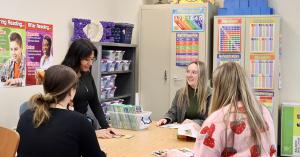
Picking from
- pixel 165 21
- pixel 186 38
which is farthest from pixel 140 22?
pixel 186 38

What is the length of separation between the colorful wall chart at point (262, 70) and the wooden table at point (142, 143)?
2205mm

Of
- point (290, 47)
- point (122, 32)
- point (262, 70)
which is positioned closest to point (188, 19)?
point (122, 32)

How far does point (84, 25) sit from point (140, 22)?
1074 millimetres

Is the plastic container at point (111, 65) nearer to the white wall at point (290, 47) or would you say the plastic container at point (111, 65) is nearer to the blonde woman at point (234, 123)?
the white wall at point (290, 47)

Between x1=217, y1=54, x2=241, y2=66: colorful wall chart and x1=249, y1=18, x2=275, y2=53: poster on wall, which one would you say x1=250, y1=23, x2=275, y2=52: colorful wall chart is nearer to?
x1=249, y1=18, x2=275, y2=53: poster on wall

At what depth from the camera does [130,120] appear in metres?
3.34

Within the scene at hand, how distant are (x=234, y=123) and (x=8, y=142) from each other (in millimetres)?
1173

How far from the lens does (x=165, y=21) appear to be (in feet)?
18.0

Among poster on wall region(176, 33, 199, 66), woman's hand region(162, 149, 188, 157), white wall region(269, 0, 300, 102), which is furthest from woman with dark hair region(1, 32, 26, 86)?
white wall region(269, 0, 300, 102)

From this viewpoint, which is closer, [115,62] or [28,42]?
[28,42]

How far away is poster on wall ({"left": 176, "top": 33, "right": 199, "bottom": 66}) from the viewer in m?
5.31

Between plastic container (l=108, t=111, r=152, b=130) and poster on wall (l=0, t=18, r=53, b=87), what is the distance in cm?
113

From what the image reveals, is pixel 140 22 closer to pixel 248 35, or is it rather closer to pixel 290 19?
pixel 248 35

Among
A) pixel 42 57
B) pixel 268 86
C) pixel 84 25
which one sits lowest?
pixel 268 86
